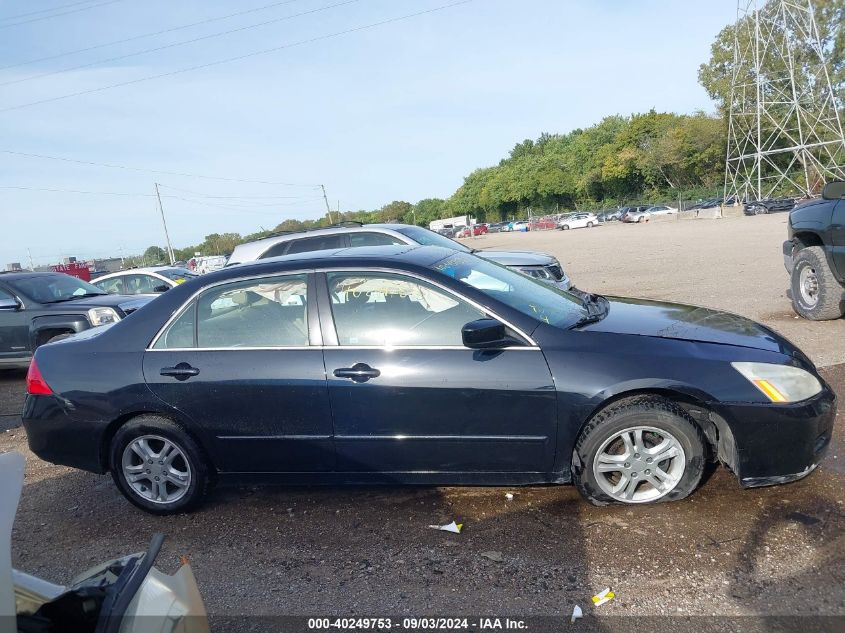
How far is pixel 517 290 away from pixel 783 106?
54.6m

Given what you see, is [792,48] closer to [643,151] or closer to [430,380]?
[643,151]

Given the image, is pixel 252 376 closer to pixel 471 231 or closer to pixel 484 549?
pixel 484 549

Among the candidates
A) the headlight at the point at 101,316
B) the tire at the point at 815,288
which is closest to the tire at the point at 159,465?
the headlight at the point at 101,316

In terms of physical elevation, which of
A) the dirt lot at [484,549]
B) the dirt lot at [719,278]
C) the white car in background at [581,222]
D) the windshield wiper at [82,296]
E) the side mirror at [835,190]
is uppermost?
the side mirror at [835,190]

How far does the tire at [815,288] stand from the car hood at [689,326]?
4134 mm

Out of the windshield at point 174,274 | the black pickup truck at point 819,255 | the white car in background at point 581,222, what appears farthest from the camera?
the white car in background at point 581,222

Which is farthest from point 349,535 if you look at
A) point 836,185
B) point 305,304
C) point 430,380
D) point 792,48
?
point 792,48

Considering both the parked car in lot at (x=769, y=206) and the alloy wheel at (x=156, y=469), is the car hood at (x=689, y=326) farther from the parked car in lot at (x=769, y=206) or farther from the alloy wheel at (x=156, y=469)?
the parked car in lot at (x=769, y=206)

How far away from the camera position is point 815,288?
7672 millimetres

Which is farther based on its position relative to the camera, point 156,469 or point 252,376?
point 156,469

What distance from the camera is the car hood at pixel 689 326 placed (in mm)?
3596

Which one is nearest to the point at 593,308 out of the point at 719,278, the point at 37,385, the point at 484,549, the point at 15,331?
the point at 484,549

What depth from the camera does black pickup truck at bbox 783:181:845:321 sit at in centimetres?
708

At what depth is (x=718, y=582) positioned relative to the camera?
9.30 ft
